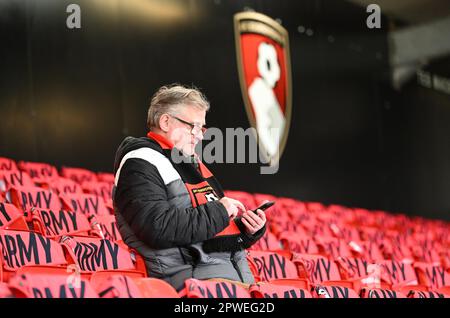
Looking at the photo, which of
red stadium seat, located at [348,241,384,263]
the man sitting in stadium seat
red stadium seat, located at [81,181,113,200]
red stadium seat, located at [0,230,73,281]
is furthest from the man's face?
red stadium seat, located at [81,181,113,200]

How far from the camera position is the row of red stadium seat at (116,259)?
1.92 metres

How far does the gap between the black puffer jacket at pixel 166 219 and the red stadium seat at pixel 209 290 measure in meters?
0.30

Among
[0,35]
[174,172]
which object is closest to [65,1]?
[0,35]

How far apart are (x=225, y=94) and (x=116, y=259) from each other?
241 inches

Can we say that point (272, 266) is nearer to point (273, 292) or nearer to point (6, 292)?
point (273, 292)

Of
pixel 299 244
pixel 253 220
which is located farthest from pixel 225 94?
pixel 253 220

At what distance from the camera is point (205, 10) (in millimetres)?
8406

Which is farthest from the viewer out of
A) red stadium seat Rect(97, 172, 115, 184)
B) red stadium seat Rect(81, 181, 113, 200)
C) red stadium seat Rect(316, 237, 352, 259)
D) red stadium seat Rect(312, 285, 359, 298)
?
red stadium seat Rect(97, 172, 115, 184)

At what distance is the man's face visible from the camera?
2477mm

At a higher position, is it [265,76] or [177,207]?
[265,76]

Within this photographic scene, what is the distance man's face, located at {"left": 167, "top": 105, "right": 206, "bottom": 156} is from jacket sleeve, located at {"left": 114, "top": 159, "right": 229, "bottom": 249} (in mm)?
173

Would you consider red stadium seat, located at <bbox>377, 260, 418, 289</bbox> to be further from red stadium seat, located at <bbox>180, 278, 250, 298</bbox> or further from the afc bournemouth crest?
the afc bournemouth crest

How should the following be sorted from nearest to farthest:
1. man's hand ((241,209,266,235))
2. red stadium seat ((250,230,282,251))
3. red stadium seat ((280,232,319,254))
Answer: man's hand ((241,209,266,235)) → red stadium seat ((250,230,282,251)) → red stadium seat ((280,232,319,254))

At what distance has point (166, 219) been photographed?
88.7 inches
